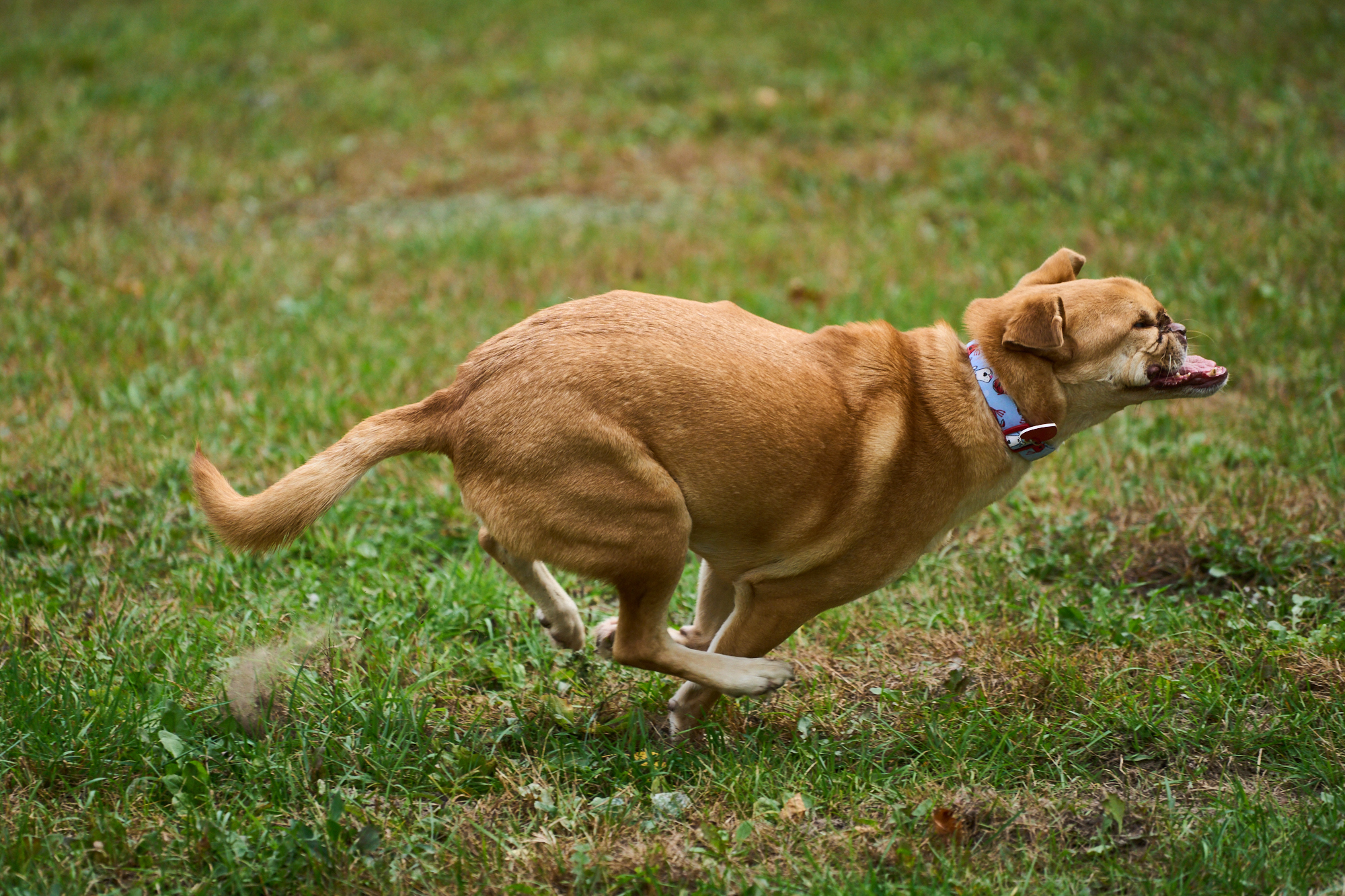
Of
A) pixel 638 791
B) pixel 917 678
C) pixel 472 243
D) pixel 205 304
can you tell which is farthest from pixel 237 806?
pixel 472 243

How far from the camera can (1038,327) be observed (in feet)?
10.8

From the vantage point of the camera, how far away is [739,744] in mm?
3469

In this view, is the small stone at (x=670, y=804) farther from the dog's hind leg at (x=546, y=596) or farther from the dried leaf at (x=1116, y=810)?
the dried leaf at (x=1116, y=810)

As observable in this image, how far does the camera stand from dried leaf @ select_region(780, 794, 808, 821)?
3.11 m

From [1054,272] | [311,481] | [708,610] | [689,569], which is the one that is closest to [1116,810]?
[708,610]

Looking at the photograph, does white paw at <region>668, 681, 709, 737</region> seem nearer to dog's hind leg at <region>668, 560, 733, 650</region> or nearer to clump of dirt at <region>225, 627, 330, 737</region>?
dog's hind leg at <region>668, 560, 733, 650</region>

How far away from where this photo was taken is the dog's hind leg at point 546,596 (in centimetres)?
362

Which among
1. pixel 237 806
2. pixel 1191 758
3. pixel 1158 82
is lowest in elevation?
pixel 1191 758

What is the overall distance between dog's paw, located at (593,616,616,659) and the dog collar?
1412 mm

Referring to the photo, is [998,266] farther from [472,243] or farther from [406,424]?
[406,424]

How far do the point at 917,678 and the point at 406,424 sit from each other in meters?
1.88

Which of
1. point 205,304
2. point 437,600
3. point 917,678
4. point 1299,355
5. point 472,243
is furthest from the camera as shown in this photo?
point 472,243

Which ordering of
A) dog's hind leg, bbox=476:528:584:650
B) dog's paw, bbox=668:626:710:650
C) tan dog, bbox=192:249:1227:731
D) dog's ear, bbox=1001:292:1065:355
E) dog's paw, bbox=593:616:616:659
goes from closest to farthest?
tan dog, bbox=192:249:1227:731
dog's ear, bbox=1001:292:1065:355
dog's hind leg, bbox=476:528:584:650
dog's paw, bbox=593:616:616:659
dog's paw, bbox=668:626:710:650

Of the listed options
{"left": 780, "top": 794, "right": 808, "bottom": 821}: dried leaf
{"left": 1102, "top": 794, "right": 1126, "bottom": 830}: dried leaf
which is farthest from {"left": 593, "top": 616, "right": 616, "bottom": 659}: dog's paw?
{"left": 1102, "top": 794, "right": 1126, "bottom": 830}: dried leaf
